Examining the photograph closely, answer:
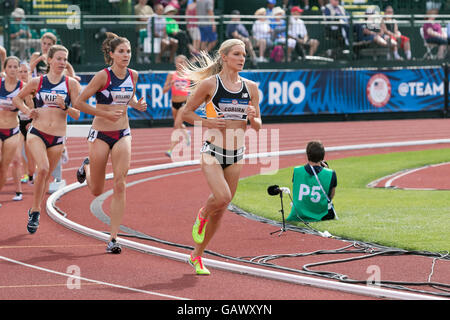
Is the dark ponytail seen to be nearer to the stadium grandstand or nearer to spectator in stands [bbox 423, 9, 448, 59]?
the stadium grandstand

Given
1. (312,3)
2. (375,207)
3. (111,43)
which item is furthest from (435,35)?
(111,43)

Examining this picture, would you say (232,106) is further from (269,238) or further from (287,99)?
(287,99)

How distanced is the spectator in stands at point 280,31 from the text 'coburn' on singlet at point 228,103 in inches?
775

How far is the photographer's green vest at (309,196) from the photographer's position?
11.2m

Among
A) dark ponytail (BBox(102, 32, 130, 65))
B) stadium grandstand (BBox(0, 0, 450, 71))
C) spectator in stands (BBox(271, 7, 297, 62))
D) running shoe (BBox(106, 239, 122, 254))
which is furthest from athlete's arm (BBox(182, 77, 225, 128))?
spectator in stands (BBox(271, 7, 297, 62))

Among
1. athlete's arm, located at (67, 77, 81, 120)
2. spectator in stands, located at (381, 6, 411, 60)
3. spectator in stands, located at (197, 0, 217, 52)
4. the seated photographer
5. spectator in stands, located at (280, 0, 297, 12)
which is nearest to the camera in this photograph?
athlete's arm, located at (67, 77, 81, 120)

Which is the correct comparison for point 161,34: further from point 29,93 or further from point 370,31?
point 29,93

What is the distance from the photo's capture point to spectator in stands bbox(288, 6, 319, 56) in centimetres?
2797

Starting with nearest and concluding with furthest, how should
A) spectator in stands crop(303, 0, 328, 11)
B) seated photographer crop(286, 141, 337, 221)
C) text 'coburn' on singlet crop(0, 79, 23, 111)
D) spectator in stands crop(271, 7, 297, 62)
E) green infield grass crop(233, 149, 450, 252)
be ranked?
green infield grass crop(233, 149, 450, 252), seated photographer crop(286, 141, 337, 221), text 'coburn' on singlet crop(0, 79, 23, 111), spectator in stands crop(271, 7, 297, 62), spectator in stands crop(303, 0, 328, 11)

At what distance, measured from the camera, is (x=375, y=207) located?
1241 centimetres

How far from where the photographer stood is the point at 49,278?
8.08 meters

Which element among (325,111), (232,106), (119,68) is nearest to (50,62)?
(119,68)

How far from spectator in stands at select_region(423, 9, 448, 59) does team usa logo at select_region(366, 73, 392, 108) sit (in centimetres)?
233

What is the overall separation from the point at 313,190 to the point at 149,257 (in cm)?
298
